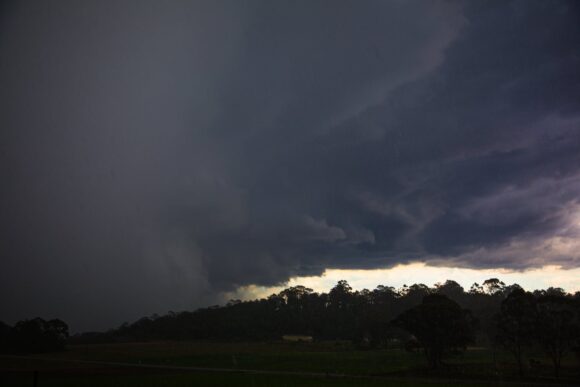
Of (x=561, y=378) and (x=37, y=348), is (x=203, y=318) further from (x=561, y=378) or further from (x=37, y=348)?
(x=561, y=378)

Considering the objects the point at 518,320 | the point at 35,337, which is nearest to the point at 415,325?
the point at 518,320

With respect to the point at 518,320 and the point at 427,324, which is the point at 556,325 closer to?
the point at 518,320

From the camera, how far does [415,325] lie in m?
59.2

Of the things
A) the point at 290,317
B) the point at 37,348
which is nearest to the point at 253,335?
the point at 290,317

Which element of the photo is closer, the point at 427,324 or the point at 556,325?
the point at 556,325

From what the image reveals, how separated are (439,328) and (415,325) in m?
3.47

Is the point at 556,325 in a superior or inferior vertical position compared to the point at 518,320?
inferior

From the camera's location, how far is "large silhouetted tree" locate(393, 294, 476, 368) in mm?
56250

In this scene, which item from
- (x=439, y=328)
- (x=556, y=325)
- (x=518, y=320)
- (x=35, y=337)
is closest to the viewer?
(x=556, y=325)

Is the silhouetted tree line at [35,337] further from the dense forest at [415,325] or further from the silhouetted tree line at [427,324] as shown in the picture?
the silhouetted tree line at [427,324]

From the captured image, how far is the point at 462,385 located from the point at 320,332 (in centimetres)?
11657

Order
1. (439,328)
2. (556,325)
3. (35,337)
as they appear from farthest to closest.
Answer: (35,337), (439,328), (556,325)

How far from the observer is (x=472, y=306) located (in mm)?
159750

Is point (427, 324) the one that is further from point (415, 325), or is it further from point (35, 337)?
point (35, 337)
